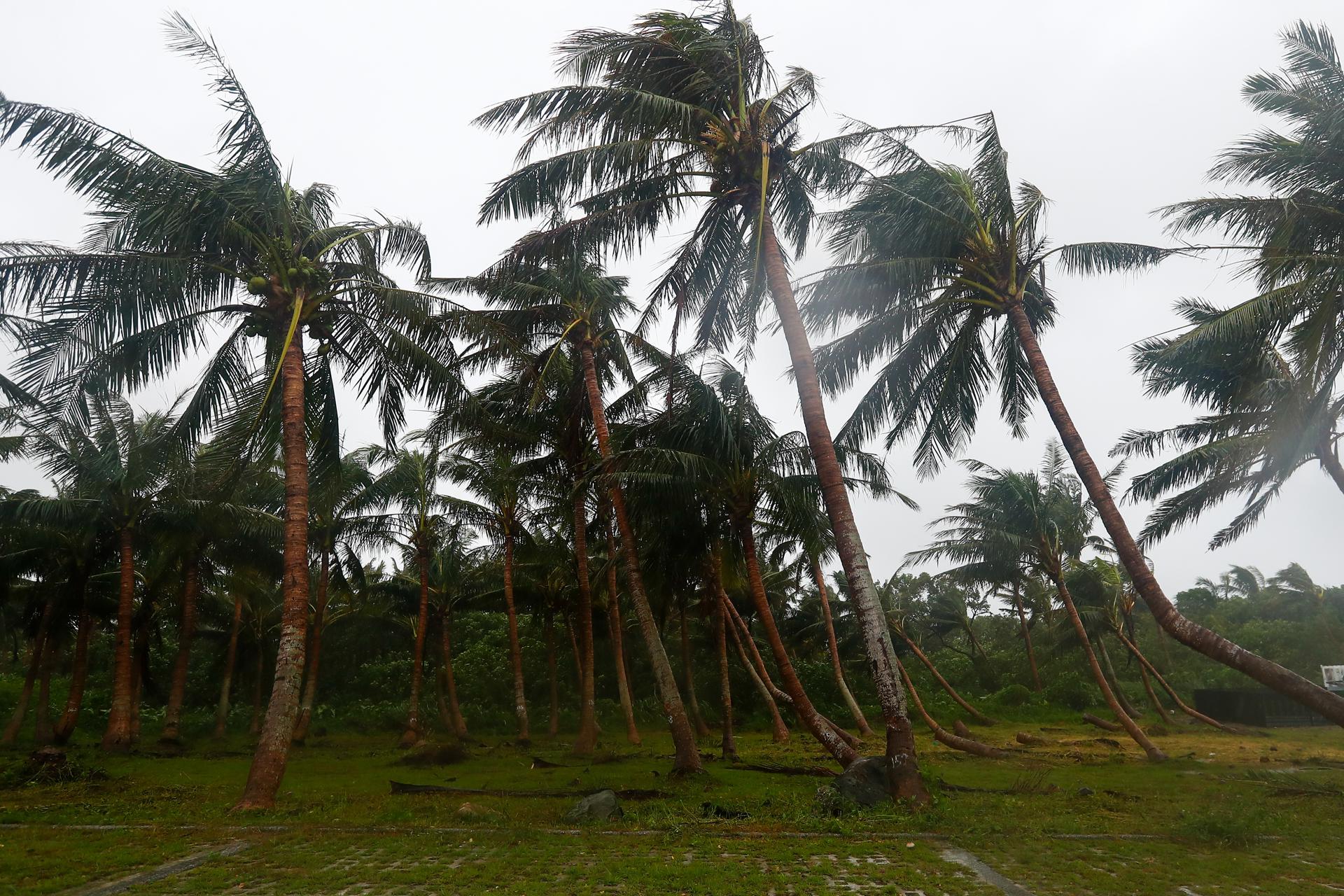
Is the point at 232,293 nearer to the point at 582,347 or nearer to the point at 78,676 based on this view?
the point at 582,347

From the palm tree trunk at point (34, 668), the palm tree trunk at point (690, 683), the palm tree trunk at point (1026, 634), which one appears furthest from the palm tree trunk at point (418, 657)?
the palm tree trunk at point (1026, 634)

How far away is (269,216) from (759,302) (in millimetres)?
6575

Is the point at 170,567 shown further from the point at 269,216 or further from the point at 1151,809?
the point at 1151,809

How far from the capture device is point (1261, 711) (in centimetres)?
2517

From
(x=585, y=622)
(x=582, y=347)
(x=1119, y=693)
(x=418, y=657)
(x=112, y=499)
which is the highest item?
(x=582, y=347)

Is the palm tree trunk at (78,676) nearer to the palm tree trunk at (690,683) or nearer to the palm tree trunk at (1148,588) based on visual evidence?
the palm tree trunk at (690,683)

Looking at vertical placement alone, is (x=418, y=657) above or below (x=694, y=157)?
below

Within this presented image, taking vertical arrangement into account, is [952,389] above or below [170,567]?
above

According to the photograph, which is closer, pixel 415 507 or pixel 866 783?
pixel 866 783

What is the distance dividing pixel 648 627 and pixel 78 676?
52.8 feet

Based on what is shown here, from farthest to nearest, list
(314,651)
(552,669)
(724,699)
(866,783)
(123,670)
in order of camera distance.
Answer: (552,669)
(314,651)
(724,699)
(123,670)
(866,783)

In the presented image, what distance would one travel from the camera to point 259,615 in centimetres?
2767

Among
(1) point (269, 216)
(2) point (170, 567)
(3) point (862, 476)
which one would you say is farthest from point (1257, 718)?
(2) point (170, 567)

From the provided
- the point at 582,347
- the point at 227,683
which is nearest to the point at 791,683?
the point at 582,347
